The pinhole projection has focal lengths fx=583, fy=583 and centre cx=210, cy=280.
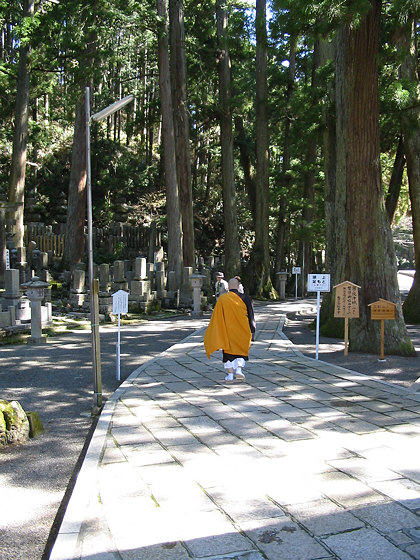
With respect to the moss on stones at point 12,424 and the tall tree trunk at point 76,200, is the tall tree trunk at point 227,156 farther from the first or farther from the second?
the moss on stones at point 12,424

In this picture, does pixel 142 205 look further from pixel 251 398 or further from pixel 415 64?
pixel 251 398

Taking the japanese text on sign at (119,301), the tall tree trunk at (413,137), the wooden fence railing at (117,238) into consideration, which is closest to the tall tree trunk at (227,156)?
the wooden fence railing at (117,238)

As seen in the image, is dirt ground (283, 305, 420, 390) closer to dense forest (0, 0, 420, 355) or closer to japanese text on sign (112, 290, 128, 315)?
dense forest (0, 0, 420, 355)

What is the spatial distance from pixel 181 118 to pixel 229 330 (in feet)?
52.0

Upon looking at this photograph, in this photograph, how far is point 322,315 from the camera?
594 inches

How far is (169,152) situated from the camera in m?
21.6

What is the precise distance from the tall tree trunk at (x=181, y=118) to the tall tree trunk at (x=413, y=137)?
8.96m

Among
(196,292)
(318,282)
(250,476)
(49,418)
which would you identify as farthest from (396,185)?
(250,476)

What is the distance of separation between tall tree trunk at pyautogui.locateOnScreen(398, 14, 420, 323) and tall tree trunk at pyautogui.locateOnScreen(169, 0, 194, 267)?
29.4ft

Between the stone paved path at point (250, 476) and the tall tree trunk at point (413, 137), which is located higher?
the tall tree trunk at point (413, 137)

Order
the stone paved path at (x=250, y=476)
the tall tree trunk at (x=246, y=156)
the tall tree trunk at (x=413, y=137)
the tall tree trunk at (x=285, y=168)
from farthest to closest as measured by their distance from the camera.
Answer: the tall tree trunk at (x=246, y=156) → the tall tree trunk at (x=285, y=168) → the tall tree trunk at (x=413, y=137) → the stone paved path at (x=250, y=476)

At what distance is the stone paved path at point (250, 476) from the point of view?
3.51 meters

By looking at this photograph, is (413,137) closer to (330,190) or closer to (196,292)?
(330,190)

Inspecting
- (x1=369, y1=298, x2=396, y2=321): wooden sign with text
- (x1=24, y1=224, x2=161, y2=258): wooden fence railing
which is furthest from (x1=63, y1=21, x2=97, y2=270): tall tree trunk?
(x1=369, y1=298, x2=396, y2=321): wooden sign with text
